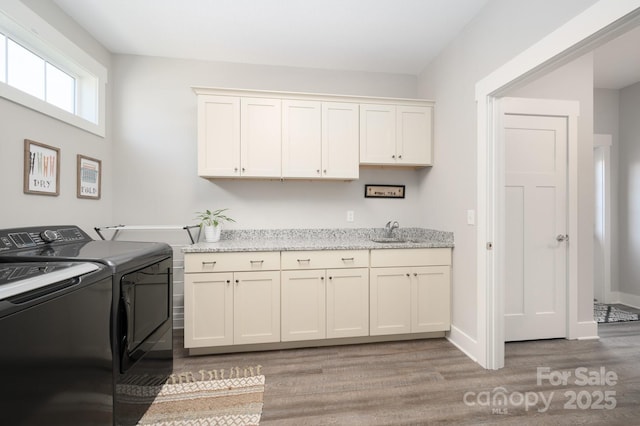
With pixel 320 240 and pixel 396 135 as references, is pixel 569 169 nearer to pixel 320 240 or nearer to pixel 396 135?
pixel 396 135

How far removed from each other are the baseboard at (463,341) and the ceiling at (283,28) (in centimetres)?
255

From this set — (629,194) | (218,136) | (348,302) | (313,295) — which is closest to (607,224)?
(629,194)

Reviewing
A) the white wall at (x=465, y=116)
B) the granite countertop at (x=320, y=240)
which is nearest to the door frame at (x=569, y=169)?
the white wall at (x=465, y=116)

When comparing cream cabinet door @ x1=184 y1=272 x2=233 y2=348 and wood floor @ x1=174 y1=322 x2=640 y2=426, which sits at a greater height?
cream cabinet door @ x1=184 y1=272 x2=233 y2=348

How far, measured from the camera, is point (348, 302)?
2.48 metres

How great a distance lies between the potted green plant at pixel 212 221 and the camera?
2.69m

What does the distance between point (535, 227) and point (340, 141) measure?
192 cm

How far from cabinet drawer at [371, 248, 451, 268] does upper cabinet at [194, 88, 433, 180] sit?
81cm

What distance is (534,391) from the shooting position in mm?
1858

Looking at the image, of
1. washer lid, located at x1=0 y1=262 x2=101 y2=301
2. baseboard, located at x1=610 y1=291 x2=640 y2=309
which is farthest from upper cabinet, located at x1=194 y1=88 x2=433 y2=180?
baseboard, located at x1=610 y1=291 x2=640 y2=309

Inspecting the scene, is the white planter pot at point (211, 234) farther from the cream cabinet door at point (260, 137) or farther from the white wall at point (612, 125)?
the white wall at point (612, 125)

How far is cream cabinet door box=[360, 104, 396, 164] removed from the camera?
2775mm

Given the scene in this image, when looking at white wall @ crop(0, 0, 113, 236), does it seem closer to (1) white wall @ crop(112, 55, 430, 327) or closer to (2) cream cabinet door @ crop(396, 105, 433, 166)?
(1) white wall @ crop(112, 55, 430, 327)

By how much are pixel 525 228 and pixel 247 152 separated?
259 centimetres
